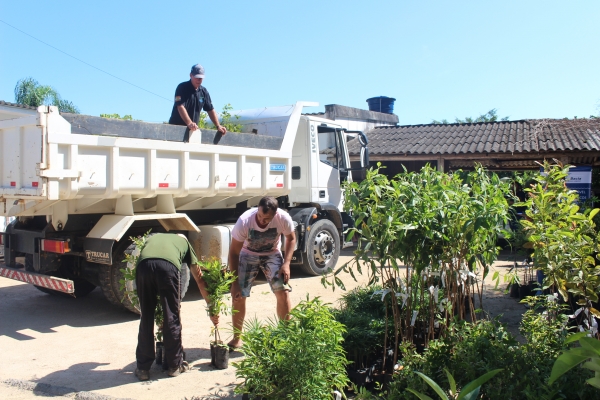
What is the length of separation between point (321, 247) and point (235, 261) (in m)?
4.53

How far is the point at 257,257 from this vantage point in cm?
550

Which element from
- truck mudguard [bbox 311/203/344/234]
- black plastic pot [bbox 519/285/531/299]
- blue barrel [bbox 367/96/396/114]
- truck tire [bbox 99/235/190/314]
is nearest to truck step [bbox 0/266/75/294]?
truck tire [bbox 99/235/190/314]

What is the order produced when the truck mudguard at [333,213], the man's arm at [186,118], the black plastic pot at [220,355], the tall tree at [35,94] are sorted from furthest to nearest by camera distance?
the tall tree at [35,94], the truck mudguard at [333,213], the man's arm at [186,118], the black plastic pot at [220,355]

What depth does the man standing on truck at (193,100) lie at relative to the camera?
7742 millimetres

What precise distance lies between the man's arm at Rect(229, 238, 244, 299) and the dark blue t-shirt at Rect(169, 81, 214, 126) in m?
2.91

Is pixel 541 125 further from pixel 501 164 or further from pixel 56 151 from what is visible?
pixel 56 151

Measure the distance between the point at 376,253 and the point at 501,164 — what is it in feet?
42.1

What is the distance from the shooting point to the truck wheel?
975 cm

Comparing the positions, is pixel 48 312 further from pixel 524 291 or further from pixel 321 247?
pixel 524 291

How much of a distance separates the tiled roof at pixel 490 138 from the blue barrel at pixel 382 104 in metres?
7.14

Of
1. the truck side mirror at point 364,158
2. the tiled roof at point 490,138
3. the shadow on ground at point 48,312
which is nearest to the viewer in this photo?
the shadow on ground at point 48,312

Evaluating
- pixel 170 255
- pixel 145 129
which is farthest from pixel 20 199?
pixel 170 255

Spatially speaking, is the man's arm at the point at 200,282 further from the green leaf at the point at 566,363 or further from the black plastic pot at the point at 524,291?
the black plastic pot at the point at 524,291

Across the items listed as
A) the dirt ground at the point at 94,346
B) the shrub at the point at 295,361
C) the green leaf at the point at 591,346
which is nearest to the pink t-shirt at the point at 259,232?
the dirt ground at the point at 94,346
